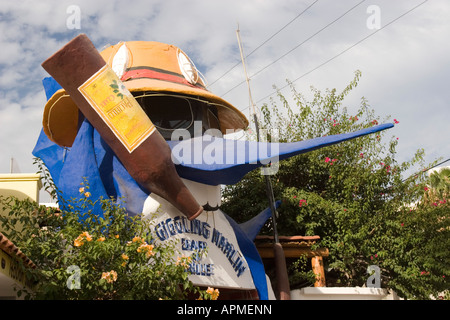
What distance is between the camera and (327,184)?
1342 cm

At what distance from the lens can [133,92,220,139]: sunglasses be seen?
9.40m

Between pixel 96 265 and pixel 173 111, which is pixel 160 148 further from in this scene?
pixel 96 265

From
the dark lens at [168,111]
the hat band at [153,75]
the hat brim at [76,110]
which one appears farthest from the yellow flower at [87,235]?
the hat band at [153,75]

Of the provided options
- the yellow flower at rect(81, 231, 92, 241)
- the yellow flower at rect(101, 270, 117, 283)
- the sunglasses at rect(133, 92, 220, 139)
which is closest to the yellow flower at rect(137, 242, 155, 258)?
the yellow flower at rect(101, 270, 117, 283)

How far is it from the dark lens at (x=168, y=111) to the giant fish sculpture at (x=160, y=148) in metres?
0.02

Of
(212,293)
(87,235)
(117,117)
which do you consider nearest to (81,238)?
(87,235)

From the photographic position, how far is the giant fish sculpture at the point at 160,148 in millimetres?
7969

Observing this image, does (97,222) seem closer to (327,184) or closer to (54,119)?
(54,119)

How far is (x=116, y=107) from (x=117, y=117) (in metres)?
0.14

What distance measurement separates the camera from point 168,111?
9578mm

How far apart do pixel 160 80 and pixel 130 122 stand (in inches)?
60.6

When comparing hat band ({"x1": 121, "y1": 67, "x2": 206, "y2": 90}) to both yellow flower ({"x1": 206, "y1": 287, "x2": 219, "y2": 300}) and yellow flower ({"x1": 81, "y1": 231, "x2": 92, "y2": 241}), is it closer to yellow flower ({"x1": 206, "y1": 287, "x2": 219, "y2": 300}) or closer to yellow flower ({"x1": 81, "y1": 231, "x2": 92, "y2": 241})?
yellow flower ({"x1": 81, "y1": 231, "x2": 92, "y2": 241})
